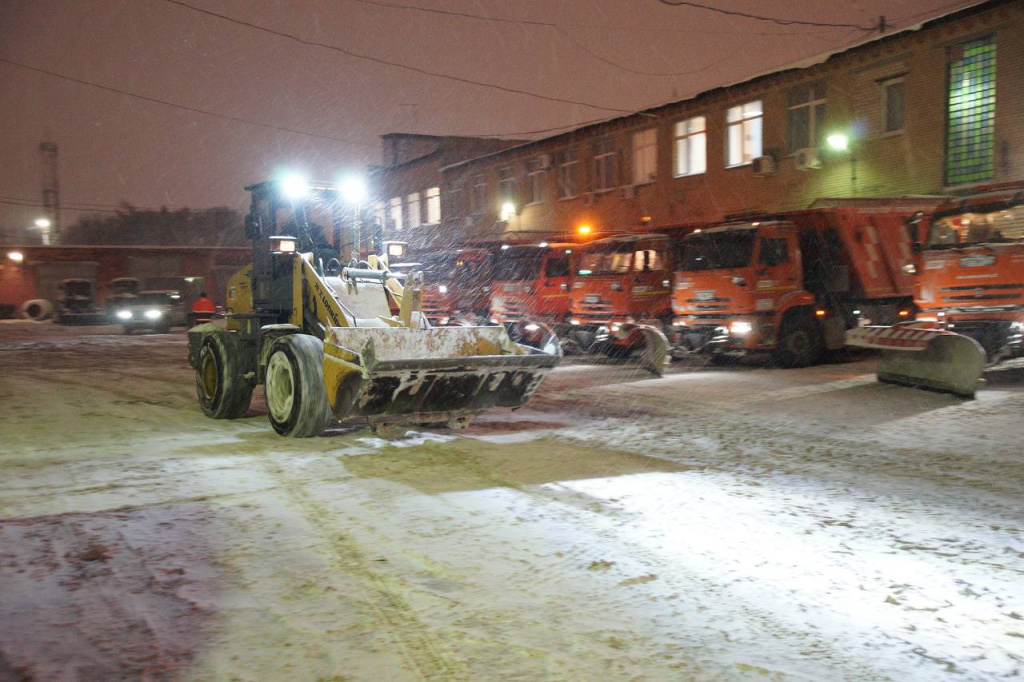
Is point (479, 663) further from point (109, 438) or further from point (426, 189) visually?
point (426, 189)

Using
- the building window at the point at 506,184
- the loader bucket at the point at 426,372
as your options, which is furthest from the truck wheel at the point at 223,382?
the building window at the point at 506,184

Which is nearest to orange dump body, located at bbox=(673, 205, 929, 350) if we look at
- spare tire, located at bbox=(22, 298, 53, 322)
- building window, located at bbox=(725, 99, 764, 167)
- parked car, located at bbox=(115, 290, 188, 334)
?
building window, located at bbox=(725, 99, 764, 167)

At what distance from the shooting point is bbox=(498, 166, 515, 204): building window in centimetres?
3878

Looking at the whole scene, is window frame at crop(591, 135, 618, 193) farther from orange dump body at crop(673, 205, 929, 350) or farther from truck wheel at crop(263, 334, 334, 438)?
truck wheel at crop(263, 334, 334, 438)

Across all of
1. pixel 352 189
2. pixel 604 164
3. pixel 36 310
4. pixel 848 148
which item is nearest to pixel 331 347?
pixel 352 189

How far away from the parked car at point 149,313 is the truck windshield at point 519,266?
18.5 meters

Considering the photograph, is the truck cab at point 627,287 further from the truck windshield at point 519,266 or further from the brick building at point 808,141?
the brick building at point 808,141

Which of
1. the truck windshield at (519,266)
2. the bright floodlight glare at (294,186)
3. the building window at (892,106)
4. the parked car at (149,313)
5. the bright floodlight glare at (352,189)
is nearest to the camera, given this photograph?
the bright floodlight glare at (294,186)

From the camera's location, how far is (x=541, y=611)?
168 inches

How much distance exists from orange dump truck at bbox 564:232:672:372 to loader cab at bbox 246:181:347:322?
884 centimetres

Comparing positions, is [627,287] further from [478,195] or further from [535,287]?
[478,195]

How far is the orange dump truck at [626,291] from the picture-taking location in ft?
60.8

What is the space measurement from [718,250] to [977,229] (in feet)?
15.3

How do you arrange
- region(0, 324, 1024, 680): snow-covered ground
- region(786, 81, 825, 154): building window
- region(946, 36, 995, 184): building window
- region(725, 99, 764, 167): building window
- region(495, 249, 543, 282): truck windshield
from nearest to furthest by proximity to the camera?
region(0, 324, 1024, 680): snow-covered ground < region(946, 36, 995, 184): building window < region(495, 249, 543, 282): truck windshield < region(786, 81, 825, 154): building window < region(725, 99, 764, 167): building window
